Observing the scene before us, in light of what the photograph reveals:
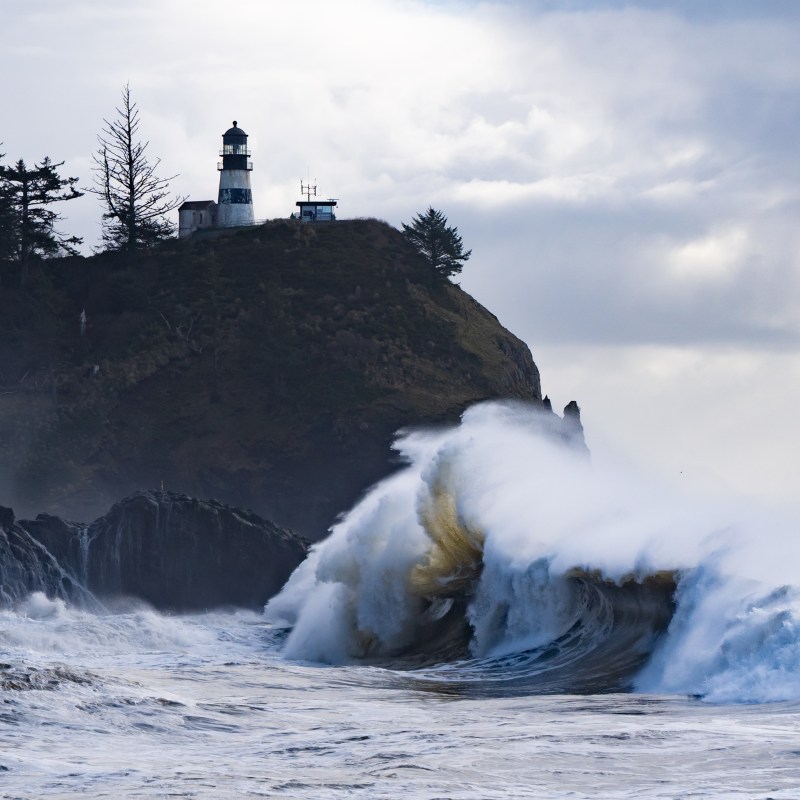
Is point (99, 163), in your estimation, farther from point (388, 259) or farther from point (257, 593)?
point (257, 593)

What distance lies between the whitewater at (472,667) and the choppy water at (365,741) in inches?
2.0

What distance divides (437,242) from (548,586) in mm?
54850

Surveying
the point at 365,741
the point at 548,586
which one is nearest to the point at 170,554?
the point at 548,586

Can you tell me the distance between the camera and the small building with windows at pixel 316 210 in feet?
288

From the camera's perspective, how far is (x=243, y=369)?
73.4 m

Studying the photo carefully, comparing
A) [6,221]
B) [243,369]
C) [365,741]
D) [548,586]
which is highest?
[6,221]

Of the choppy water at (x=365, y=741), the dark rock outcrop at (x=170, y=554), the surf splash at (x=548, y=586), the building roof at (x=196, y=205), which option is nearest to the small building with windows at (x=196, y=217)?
the building roof at (x=196, y=205)

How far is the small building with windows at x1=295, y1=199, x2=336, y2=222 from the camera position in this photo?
87688 mm

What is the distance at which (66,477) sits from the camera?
66.9 metres

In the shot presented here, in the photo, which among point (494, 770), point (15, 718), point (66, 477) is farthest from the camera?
point (66, 477)

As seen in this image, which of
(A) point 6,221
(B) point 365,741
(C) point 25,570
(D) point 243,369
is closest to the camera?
(B) point 365,741

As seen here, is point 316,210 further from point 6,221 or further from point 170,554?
point 170,554

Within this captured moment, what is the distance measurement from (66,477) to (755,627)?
48.0 meters

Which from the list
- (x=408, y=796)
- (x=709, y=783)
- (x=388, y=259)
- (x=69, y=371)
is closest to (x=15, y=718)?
(x=408, y=796)
